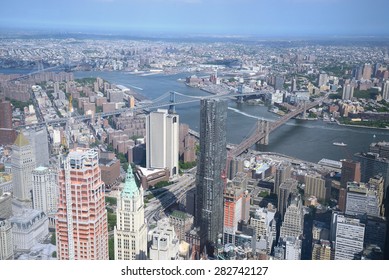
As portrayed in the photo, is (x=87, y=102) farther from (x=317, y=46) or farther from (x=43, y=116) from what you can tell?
(x=317, y=46)

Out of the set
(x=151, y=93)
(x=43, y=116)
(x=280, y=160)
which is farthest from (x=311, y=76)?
(x=43, y=116)

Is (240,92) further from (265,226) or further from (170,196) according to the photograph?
(265,226)

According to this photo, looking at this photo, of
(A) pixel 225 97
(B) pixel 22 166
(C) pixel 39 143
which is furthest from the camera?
(A) pixel 225 97

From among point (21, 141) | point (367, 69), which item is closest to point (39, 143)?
point (21, 141)

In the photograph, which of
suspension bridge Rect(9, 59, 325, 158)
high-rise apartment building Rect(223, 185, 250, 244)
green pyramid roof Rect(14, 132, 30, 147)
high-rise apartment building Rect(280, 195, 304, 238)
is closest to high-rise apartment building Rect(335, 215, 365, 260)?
high-rise apartment building Rect(280, 195, 304, 238)

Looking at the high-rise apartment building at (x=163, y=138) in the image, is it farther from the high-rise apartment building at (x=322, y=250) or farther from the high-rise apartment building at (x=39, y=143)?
the high-rise apartment building at (x=322, y=250)

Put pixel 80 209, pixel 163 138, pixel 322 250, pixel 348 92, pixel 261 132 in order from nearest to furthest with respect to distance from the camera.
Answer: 1. pixel 80 209
2. pixel 322 250
3. pixel 348 92
4. pixel 163 138
5. pixel 261 132
